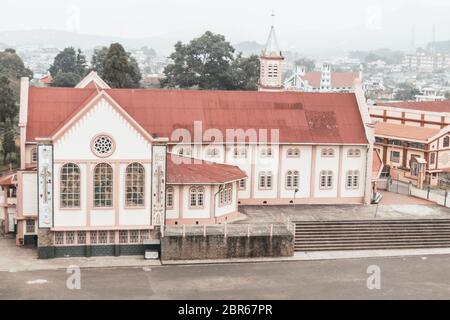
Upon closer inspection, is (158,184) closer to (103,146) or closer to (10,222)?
(103,146)

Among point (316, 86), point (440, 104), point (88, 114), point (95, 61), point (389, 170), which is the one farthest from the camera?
point (316, 86)

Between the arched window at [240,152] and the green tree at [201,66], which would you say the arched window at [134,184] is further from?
the green tree at [201,66]

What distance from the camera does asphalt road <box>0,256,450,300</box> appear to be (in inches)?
1262

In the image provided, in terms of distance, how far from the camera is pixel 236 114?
46562 millimetres

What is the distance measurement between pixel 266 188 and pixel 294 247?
25.0ft

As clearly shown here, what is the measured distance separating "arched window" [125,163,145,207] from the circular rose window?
4.50 ft

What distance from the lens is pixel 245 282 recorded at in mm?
34000

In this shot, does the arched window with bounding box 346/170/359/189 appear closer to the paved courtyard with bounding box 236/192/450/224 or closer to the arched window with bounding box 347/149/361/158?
the arched window with bounding box 347/149/361/158

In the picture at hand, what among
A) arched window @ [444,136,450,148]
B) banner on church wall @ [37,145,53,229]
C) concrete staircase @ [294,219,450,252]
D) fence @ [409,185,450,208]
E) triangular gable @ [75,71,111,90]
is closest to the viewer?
banner on church wall @ [37,145,53,229]

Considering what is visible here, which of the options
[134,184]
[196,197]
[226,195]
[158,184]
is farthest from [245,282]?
[226,195]

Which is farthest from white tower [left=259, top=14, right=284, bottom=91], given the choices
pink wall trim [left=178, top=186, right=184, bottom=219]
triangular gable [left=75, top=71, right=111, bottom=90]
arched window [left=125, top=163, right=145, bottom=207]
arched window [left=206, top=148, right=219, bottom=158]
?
arched window [left=125, top=163, right=145, bottom=207]

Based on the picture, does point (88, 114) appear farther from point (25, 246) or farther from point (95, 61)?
point (95, 61)

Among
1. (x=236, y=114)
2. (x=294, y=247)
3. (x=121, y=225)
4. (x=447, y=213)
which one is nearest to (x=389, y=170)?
(x=447, y=213)
